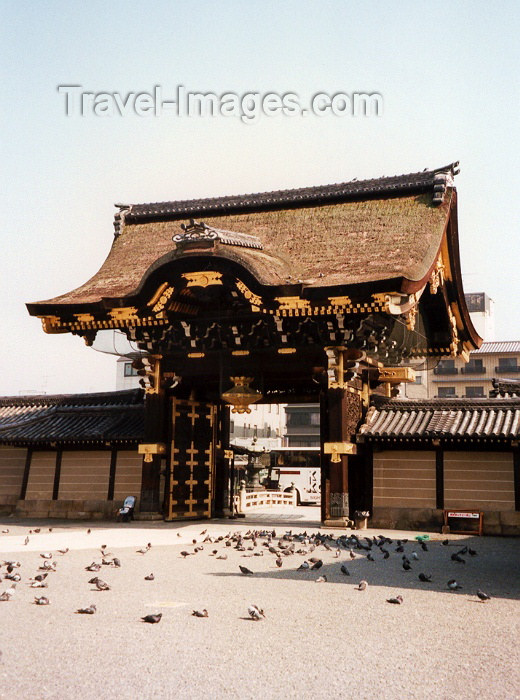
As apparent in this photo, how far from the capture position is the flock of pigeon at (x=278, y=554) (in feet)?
26.8

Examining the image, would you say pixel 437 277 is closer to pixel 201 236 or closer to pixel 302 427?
pixel 201 236

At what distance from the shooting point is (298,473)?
159 ft

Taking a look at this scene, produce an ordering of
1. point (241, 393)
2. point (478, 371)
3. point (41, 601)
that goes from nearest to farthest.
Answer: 1. point (41, 601)
2. point (241, 393)
3. point (478, 371)

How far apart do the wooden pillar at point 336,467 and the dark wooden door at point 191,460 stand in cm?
Result: 462

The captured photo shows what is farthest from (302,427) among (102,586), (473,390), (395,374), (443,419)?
(102,586)

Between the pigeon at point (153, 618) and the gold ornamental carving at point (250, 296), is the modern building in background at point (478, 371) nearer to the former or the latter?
the gold ornamental carving at point (250, 296)

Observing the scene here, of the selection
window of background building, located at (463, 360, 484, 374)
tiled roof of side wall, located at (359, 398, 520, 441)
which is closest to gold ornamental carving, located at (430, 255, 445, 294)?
tiled roof of side wall, located at (359, 398, 520, 441)

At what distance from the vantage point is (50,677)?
4.93 meters

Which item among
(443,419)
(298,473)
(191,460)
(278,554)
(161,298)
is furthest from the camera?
(298,473)

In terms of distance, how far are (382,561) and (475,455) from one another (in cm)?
785

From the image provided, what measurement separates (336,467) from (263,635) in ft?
40.4

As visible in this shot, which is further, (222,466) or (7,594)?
(222,466)

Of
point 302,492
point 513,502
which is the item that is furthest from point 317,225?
point 302,492

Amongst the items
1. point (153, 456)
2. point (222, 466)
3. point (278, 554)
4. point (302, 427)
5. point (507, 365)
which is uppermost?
point (507, 365)
